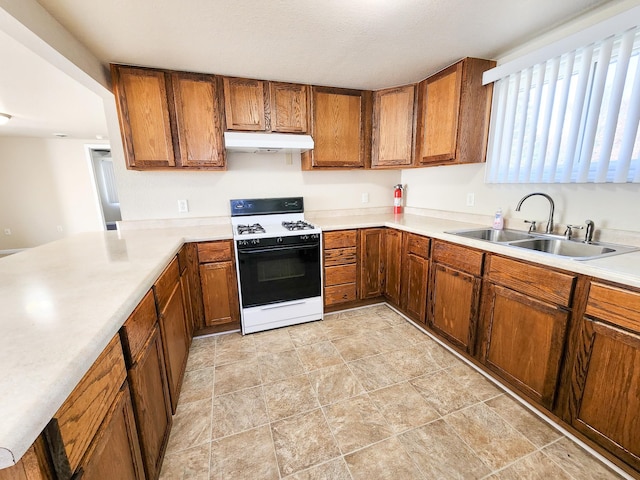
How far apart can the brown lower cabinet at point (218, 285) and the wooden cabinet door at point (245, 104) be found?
104 centimetres

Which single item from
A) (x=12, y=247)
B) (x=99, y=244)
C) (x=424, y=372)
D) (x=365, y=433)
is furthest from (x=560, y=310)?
(x=12, y=247)

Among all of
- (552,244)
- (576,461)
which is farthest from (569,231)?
(576,461)

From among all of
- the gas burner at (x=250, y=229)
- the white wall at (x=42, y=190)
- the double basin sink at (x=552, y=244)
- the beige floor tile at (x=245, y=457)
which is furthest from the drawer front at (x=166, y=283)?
the white wall at (x=42, y=190)

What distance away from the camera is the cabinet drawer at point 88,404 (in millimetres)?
607

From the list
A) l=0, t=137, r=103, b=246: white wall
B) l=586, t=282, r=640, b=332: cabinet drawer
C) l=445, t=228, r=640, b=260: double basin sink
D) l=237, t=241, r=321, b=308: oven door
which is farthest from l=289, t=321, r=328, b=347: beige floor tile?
l=0, t=137, r=103, b=246: white wall

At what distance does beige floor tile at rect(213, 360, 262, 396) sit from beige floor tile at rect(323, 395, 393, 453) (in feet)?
1.83

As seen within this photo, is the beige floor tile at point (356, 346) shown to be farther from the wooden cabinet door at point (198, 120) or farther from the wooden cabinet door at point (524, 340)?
the wooden cabinet door at point (198, 120)

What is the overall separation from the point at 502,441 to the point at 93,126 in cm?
608

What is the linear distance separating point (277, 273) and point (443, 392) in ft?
4.90

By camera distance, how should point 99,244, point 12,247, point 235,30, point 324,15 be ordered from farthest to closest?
point 12,247 → point 99,244 → point 235,30 → point 324,15

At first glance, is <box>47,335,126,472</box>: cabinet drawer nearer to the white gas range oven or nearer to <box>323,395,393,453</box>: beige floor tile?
<box>323,395,393,453</box>: beige floor tile

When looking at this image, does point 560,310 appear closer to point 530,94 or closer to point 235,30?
point 530,94

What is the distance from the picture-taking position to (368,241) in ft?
9.02

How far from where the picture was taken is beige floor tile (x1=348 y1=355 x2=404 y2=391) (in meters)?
1.84
